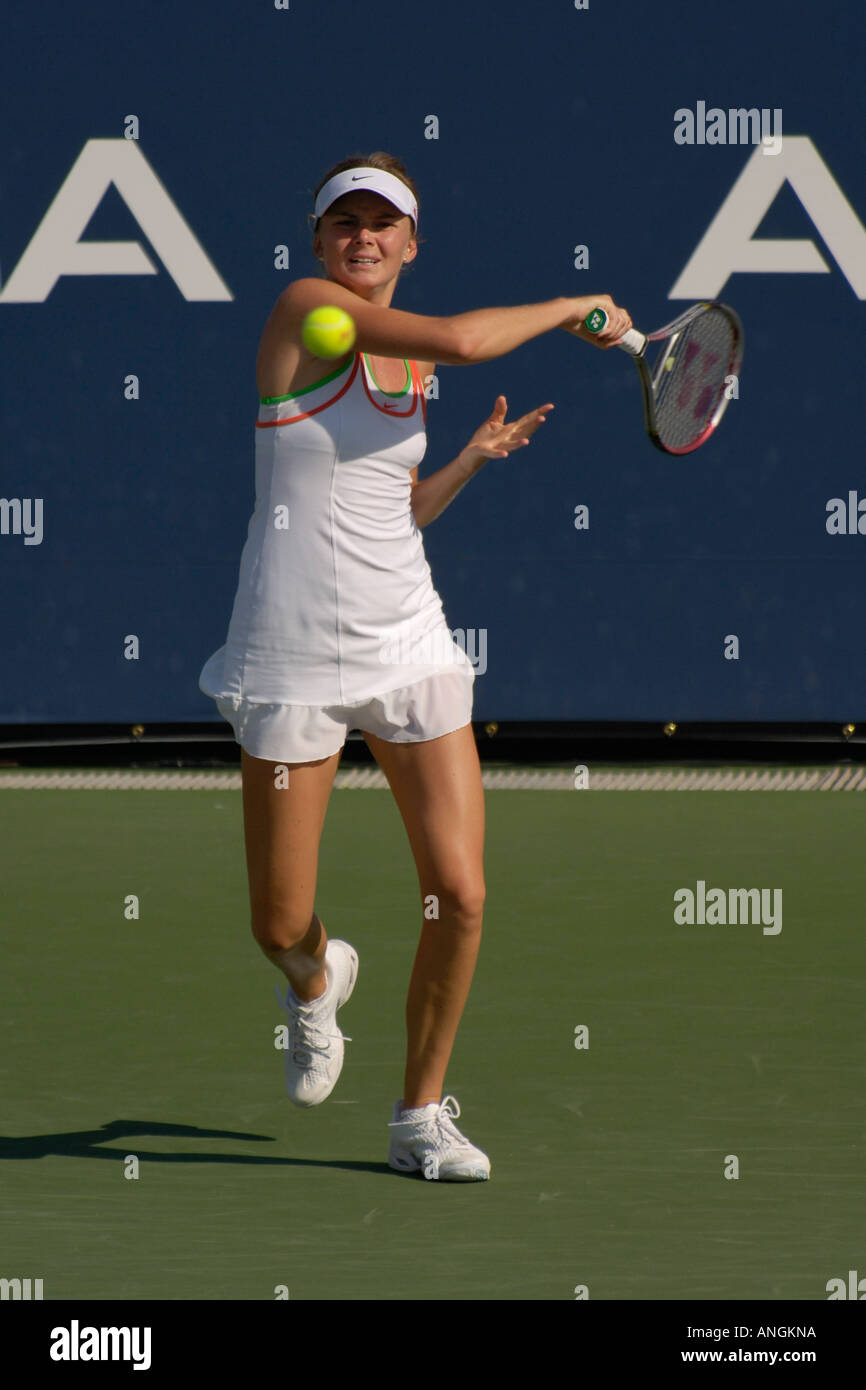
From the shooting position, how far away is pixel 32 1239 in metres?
3.48

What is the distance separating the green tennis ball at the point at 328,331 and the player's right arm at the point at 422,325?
0.04 feet

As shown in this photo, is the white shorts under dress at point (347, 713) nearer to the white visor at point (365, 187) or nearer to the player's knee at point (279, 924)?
the player's knee at point (279, 924)

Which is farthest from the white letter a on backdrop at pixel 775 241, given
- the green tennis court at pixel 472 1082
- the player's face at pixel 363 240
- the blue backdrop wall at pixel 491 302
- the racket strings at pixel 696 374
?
the player's face at pixel 363 240

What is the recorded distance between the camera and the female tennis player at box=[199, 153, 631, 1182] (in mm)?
3812

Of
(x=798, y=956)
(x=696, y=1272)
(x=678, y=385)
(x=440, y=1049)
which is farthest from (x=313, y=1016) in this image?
(x=798, y=956)

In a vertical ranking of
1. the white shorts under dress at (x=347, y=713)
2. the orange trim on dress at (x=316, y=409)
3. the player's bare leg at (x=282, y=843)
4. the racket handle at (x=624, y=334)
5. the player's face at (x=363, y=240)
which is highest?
the player's face at (x=363, y=240)

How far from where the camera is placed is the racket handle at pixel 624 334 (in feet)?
12.6

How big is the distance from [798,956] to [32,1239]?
2.75m

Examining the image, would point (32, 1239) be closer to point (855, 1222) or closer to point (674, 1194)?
point (674, 1194)

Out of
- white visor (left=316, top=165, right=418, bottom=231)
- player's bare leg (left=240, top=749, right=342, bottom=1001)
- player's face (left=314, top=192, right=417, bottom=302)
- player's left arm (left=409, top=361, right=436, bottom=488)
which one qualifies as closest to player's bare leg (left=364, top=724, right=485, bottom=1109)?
player's bare leg (left=240, top=749, right=342, bottom=1001)

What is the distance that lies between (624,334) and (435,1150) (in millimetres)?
1423

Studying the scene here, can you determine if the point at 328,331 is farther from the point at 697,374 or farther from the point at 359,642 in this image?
the point at 697,374

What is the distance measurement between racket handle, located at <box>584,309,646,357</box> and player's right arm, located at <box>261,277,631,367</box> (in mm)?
15

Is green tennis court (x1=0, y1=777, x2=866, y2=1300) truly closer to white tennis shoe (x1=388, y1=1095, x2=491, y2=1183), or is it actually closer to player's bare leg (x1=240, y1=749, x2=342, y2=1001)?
white tennis shoe (x1=388, y1=1095, x2=491, y2=1183)
